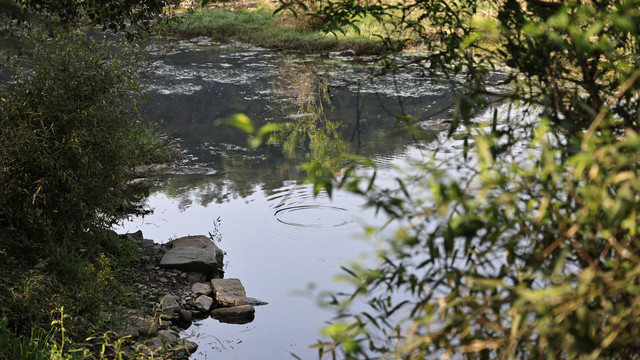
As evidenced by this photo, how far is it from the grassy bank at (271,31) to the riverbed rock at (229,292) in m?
13.4

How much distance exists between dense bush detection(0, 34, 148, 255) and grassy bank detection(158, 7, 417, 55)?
44.0ft

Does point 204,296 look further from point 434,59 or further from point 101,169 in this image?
point 434,59

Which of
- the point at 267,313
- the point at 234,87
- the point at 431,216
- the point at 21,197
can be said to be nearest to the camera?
the point at 431,216

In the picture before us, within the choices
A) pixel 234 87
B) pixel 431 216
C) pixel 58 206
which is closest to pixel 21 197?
pixel 58 206

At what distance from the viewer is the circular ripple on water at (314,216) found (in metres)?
7.27

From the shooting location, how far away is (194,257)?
5957mm

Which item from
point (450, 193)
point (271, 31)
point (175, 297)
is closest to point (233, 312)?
point (175, 297)

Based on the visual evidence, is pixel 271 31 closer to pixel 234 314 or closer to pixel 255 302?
pixel 255 302

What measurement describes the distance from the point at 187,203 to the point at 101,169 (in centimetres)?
279

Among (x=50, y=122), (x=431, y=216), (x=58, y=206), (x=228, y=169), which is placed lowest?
(x=228, y=169)

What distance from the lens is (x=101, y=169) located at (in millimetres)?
5211

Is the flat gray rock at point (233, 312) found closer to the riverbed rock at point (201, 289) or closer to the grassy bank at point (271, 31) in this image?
the riverbed rock at point (201, 289)

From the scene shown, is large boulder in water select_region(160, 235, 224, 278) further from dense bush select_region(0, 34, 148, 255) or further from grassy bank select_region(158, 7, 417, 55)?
grassy bank select_region(158, 7, 417, 55)

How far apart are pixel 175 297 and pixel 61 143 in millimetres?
1503
